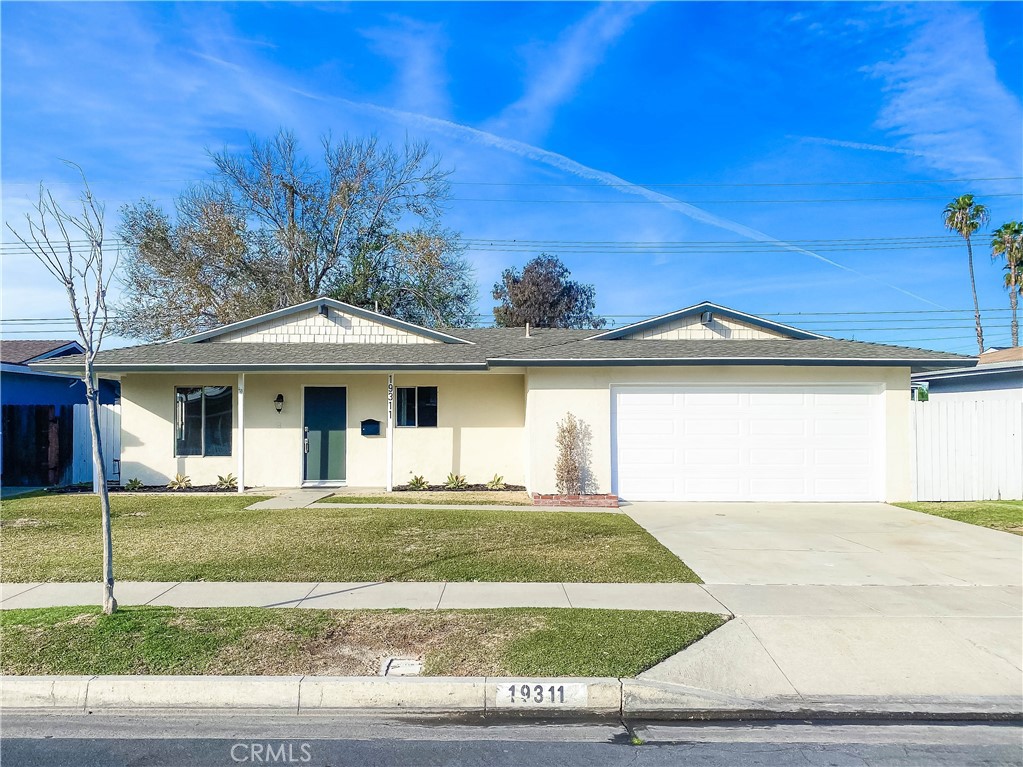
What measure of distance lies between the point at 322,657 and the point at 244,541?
15.8 ft

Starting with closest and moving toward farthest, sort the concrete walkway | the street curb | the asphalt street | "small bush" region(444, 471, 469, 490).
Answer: the asphalt street
the street curb
the concrete walkway
"small bush" region(444, 471, 469, 490)

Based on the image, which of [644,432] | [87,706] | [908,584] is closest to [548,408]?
[644,432]

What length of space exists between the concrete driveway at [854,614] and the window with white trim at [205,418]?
10.2m

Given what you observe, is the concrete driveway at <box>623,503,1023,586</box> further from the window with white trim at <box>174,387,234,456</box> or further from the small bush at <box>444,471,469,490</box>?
the window with white trim at <box>174,387,234,456</box>

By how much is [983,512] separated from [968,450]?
83.7 inches

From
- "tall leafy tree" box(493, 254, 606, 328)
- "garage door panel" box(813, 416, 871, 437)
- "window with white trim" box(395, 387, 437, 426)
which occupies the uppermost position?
"tall leafy tree" box(493, 254, 606, 328)

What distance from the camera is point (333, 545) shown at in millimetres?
9141

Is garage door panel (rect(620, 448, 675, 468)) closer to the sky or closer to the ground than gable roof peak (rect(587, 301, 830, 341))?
closer to the ground

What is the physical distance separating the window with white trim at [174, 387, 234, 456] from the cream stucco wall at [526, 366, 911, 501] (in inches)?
293

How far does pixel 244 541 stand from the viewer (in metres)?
9.40

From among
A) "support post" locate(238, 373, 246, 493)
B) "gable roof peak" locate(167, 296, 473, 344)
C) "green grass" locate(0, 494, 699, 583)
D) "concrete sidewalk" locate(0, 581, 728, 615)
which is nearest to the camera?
"concrete sidewalk" locate(0, 581, 728, 615)

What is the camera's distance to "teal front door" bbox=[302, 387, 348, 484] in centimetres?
1581

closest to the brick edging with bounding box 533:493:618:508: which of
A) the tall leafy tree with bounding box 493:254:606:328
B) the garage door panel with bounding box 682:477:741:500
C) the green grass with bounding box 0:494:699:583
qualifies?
the green grass with bounding box 0:494:699:583

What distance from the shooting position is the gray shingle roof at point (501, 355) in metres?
13.2
